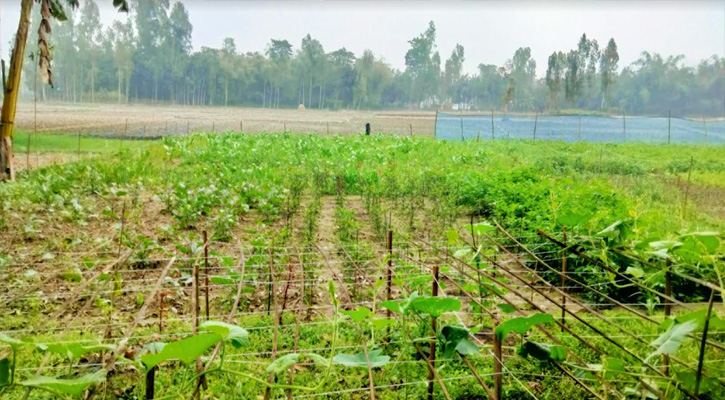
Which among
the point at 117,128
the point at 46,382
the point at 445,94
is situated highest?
the point at 445,94

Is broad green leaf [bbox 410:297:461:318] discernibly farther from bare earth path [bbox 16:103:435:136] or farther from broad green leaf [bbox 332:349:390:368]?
bare earth path [bbox 16:103:435:136]

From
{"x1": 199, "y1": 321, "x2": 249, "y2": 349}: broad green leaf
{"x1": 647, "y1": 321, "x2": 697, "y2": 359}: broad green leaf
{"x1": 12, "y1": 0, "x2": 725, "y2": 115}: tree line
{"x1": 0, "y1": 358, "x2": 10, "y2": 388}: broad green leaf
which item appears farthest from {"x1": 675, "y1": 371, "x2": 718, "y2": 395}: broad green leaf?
{"x1": 12, "y1": 0, "x2": 725, "y2": 115}: tree line

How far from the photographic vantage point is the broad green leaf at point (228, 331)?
0.72 m

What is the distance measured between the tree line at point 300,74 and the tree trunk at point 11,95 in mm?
12353

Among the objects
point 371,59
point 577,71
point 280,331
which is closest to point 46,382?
point 280,331

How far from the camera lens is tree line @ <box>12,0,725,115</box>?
16875 millimetres

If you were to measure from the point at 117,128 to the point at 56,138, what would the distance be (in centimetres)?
312

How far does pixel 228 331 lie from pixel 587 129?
14.0 metres

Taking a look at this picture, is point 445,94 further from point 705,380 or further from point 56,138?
point 705,380

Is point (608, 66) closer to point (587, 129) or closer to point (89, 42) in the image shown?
point (587, 129)

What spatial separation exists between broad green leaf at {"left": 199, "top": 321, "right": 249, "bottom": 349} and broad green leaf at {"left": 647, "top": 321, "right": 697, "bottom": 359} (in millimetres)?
544

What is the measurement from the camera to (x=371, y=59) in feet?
69.7

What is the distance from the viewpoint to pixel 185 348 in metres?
0.72

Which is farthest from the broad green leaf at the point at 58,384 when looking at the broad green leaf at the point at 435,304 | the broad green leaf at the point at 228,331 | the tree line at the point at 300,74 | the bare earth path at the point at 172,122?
→ the tree line at the point at 300,74
